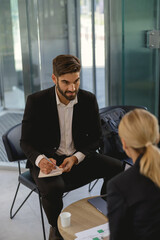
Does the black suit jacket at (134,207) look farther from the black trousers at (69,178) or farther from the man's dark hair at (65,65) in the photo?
the man's dark hair at (65,65)

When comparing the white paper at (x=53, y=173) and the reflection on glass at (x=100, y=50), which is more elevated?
the reflection on glass at (x=100, y=50)

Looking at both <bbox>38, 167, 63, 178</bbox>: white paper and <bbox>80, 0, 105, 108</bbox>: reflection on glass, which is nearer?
<bbox>38, 167, 63, 178</bbox>: white paper

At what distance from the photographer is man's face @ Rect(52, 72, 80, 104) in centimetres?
262

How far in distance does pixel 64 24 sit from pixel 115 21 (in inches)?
44.7

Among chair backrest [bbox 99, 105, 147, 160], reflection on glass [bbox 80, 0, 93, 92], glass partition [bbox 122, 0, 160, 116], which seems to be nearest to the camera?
chair backrest [bbox 99, 105, 147, 160]

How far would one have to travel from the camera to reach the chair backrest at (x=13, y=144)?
2798mm

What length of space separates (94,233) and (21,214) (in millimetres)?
1321

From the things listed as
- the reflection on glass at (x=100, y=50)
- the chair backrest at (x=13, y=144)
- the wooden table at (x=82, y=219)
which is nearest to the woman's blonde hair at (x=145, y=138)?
the wooden table at (x=82, y=219)

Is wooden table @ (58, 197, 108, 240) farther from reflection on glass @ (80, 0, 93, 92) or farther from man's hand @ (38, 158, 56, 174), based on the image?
reflection on glass @ (80, 0, 93, 92)

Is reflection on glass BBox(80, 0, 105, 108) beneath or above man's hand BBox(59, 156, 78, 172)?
above

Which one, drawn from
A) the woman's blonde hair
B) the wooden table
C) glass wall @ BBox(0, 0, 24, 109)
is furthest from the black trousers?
glass wall @ BBox(0, 0, 24, 109)

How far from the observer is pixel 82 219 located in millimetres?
2158

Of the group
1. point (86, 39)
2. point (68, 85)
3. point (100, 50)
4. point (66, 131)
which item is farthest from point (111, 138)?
point (86, 39)

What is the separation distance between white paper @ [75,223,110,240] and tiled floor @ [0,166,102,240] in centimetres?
86
